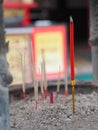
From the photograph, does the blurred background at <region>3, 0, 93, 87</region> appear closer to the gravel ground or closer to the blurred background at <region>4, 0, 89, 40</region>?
the blurred background at <region>4, 0, 89, 40</region>

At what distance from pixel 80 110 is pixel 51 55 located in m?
3.76

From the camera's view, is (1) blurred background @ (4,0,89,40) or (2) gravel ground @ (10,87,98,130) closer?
(2) gravel ground @ (10,87,98,130)

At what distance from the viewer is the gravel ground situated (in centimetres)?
229

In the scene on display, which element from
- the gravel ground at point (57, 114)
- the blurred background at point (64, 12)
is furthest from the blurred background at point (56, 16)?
the gravel ground at point (57, 114)

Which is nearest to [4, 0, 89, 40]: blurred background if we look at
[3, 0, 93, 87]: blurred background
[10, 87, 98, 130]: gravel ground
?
[3, 0, 93, 87]: blurred background

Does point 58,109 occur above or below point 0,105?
below

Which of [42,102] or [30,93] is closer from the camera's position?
[42,102]

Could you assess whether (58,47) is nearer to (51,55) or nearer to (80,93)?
(51,55)

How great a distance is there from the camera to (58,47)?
6316 mm

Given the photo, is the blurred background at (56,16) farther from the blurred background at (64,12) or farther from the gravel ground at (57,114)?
the gravel ground at (57,114)

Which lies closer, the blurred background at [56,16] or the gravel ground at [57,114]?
the gravel ground at [57,114]

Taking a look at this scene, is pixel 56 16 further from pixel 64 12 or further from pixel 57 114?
pixel 57 114

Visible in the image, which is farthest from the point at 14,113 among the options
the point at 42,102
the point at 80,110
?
the point at 80,110

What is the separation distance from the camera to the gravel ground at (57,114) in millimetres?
2293
